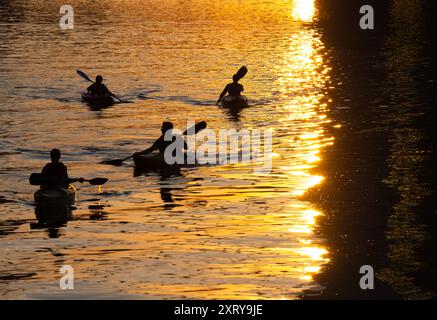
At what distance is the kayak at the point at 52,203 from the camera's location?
1289 inches

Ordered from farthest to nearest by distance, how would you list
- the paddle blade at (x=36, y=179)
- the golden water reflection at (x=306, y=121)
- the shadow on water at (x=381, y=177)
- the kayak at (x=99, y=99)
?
the kayak at (x=99, y=99)
the paddle blade at (x=36, y=179)
the golden water reflection at (x=306, y=121)
the shadow on water at (x=381, y=177)

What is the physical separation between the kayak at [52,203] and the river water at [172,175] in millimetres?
525

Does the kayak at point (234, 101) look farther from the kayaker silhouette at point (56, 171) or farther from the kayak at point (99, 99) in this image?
the kayaker silhouette at point (56, 171)

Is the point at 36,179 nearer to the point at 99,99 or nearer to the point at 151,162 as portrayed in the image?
the point at 151,162

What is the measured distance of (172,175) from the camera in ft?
127

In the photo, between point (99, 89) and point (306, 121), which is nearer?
point (306, 121)

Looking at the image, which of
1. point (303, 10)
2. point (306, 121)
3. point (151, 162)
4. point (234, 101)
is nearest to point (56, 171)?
point (151, 162)

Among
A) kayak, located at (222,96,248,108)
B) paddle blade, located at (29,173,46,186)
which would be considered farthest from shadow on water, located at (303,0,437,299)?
paddle blade, located at (29,173,46,186)

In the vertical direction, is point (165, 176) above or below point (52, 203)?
above

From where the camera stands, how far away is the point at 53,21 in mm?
97500

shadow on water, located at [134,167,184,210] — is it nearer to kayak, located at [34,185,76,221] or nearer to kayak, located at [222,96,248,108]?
kayak, located at [34,185,76,221]

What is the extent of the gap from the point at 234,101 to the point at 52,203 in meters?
20.9

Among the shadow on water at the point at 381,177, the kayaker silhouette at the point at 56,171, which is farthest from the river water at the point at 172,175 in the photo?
the kayaker silhouette at the point at 56,171
